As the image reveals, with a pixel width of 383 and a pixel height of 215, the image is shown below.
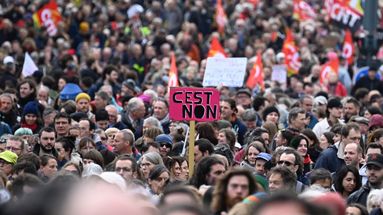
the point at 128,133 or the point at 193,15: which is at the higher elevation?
the point at 193,15

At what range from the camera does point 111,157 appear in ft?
41.1

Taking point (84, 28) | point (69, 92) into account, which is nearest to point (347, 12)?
point (84, 28)

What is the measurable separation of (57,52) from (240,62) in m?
11.2

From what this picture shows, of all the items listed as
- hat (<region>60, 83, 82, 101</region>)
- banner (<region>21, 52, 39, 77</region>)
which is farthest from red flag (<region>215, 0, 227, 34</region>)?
hat (<region>60, 83, 82, 101</region>)

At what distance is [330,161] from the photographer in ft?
41.0

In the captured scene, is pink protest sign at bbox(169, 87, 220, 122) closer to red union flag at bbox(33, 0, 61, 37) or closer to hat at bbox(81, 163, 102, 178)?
hat at bbox(81, 163, 102, 178)

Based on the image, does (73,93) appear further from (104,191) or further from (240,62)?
(104,191)

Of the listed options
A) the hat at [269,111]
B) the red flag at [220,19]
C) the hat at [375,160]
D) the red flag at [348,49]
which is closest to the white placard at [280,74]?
the red flag at [348,49]

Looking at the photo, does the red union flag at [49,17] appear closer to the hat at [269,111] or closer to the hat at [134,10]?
the hat at [134,10]

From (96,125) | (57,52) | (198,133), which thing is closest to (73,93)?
(96,125)

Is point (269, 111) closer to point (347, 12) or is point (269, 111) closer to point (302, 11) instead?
point (347, 12)

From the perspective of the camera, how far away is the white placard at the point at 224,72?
632 inches

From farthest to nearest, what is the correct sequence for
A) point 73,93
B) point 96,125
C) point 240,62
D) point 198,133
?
point 73,93 → point 240,62 → point 96,125 → point 198,133

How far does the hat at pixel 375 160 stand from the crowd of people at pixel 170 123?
0.04 metres
